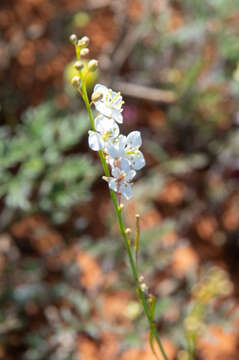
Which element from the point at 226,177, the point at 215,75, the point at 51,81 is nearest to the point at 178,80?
the point at 215,75

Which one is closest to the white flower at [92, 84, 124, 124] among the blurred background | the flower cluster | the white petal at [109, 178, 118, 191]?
the flower cluster

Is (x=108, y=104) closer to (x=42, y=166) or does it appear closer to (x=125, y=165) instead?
(x=125, y=165)

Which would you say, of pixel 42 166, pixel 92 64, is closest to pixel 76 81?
pixel 92 64

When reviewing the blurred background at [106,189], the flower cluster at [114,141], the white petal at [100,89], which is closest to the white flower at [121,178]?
the flower cluster at [114,141]

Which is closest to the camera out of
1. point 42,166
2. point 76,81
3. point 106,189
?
point 76,81

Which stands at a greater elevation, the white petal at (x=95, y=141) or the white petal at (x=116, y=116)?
the white petal at (x=116, y=116)

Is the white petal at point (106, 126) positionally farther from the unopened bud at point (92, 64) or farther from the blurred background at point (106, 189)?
the blurred background at point (106, 189)

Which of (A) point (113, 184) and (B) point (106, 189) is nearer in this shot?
(A) point (113, 184)

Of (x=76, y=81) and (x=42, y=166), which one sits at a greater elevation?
(x=42, y=166)
